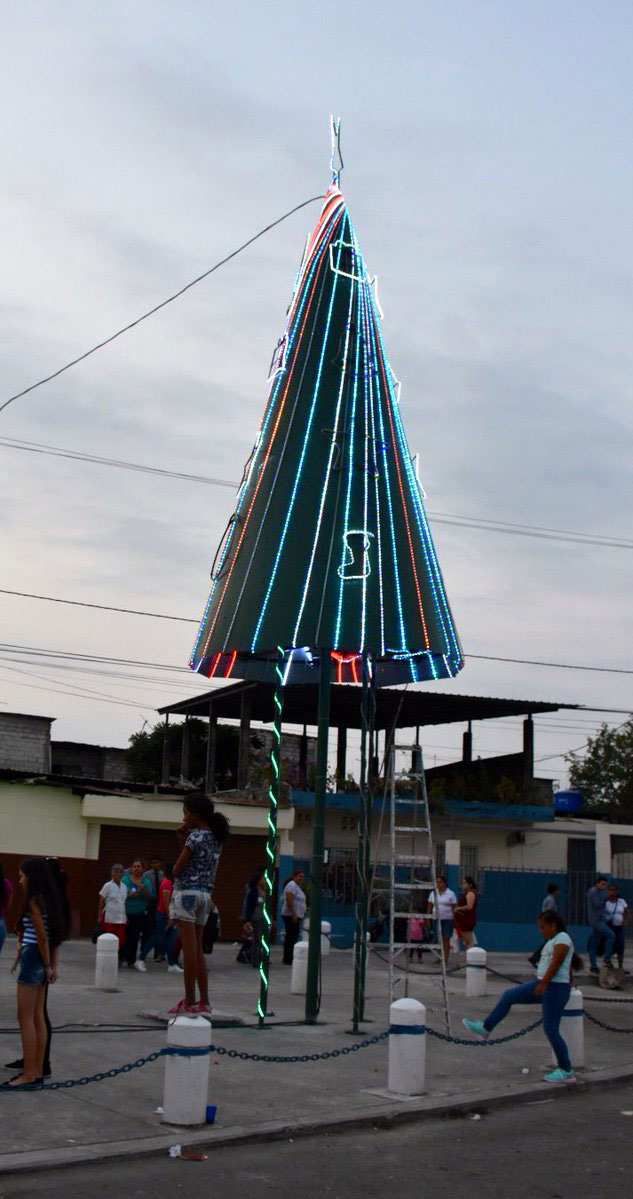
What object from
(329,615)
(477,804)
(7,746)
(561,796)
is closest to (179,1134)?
(329,615)

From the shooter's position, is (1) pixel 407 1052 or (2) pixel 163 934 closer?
(1) pixel 407 1052

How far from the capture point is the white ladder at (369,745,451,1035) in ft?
43.9

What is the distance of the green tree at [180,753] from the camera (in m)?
49.8

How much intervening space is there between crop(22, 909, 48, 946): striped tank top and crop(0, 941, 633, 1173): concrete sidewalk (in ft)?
3.51

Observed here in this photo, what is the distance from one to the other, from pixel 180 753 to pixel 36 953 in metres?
42.5

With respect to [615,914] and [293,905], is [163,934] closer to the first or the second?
[293,905]

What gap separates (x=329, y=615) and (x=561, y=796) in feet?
91.3

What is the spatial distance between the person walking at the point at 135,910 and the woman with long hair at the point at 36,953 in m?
10.1

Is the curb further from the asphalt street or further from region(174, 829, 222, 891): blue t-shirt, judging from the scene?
region(174, 829, 222, 891): blue t-shirt

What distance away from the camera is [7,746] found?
4881 cm

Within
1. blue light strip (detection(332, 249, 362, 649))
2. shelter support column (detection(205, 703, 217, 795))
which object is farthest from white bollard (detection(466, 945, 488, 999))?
shelter support column (detection(205, 703, 217, 795))

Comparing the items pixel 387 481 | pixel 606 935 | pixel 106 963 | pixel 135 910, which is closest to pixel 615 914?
pixel 606 935

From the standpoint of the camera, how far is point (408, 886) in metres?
13.1

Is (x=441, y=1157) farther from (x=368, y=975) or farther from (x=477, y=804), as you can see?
(x=477, y=804)
